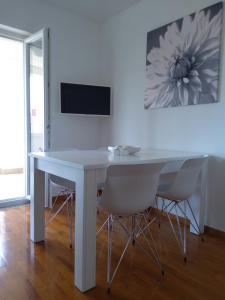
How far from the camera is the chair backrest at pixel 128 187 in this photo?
1.65m

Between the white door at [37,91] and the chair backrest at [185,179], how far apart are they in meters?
1.82

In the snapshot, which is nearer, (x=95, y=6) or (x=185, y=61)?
(x=185, y=61)

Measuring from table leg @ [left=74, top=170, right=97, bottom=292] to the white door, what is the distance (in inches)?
70.8

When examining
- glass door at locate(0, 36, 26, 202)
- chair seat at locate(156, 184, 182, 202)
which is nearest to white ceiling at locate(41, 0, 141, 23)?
glass door at locate(0, 36, 26, 202)

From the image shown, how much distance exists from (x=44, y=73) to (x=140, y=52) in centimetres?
129

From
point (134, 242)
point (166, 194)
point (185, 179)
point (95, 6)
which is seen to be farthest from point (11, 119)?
point (185, 179)

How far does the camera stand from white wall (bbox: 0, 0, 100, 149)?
3291mm

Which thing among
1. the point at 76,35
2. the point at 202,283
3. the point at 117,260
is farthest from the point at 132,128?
the point at 202,283

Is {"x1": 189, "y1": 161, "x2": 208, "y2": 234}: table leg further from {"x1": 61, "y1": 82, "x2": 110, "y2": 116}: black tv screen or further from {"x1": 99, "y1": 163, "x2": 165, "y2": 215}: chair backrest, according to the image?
{"x1": 61, "y1": 82, "x2": 110, "y2": 116}: black tv screen

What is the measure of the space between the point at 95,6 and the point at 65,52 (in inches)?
29.4

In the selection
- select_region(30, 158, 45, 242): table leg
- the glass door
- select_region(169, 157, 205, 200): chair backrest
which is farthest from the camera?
the glass door

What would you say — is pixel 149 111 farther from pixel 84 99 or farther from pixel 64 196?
pixel 64 196

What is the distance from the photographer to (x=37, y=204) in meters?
2.34

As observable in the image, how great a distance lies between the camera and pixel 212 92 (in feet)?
8.31
